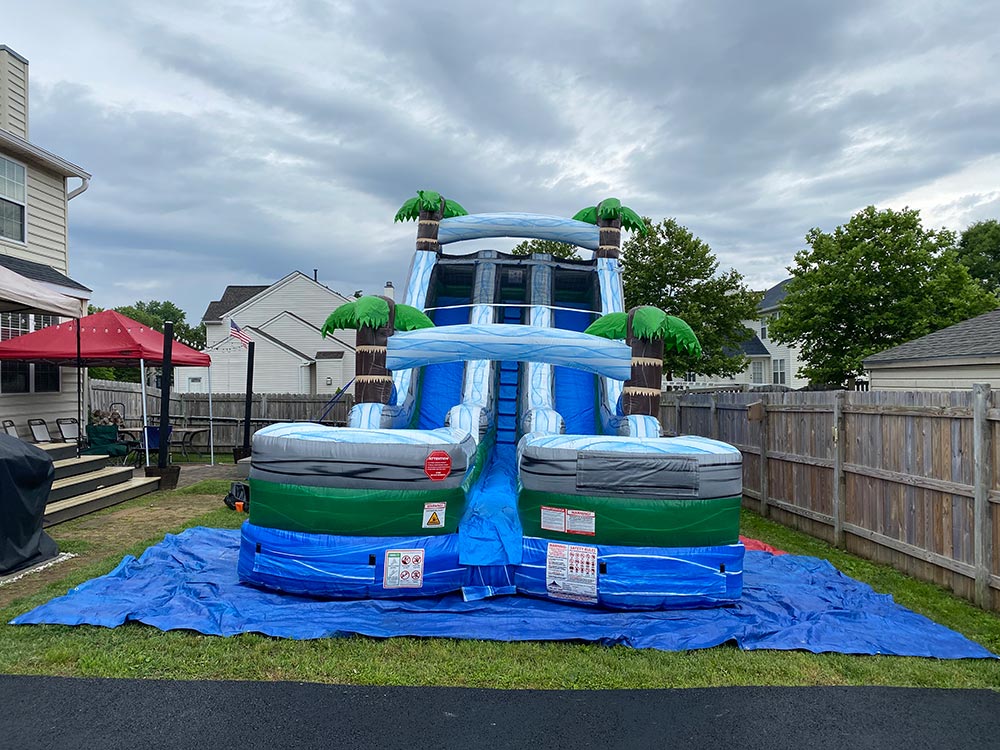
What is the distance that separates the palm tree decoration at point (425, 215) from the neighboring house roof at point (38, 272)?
6.34m

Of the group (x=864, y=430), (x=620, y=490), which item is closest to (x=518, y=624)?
(x=620, y=490)

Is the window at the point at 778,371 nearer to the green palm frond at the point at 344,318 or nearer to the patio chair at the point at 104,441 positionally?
the patio chair at the point at 104,441

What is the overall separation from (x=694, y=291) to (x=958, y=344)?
386 inches

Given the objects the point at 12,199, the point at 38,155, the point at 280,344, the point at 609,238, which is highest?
the point at 38,155

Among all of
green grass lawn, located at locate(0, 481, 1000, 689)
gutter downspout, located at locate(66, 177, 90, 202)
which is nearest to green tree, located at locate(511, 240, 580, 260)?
gutter downspout, located at locate(66, 177, 90, 202)

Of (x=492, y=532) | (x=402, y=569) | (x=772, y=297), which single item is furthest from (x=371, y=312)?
(x=772, y=297)

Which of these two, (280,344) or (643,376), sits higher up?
(280,344)

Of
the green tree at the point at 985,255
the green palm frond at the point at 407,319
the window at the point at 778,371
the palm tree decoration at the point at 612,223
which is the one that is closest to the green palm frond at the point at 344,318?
the green palm frond at the point at 407,319

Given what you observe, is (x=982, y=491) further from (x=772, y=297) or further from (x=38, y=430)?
(x=772, y=297)

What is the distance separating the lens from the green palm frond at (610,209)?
9867 mm

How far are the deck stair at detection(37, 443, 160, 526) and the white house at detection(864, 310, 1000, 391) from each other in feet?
44.0

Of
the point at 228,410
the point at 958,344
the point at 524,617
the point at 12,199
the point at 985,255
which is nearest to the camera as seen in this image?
the point at 524,617

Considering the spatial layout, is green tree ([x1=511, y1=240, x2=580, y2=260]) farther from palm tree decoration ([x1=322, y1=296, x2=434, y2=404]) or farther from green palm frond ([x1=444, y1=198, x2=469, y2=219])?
palm tree decoration ([x1=322, y1=296, x2=434, y2=404])

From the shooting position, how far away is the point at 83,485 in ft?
28.2
